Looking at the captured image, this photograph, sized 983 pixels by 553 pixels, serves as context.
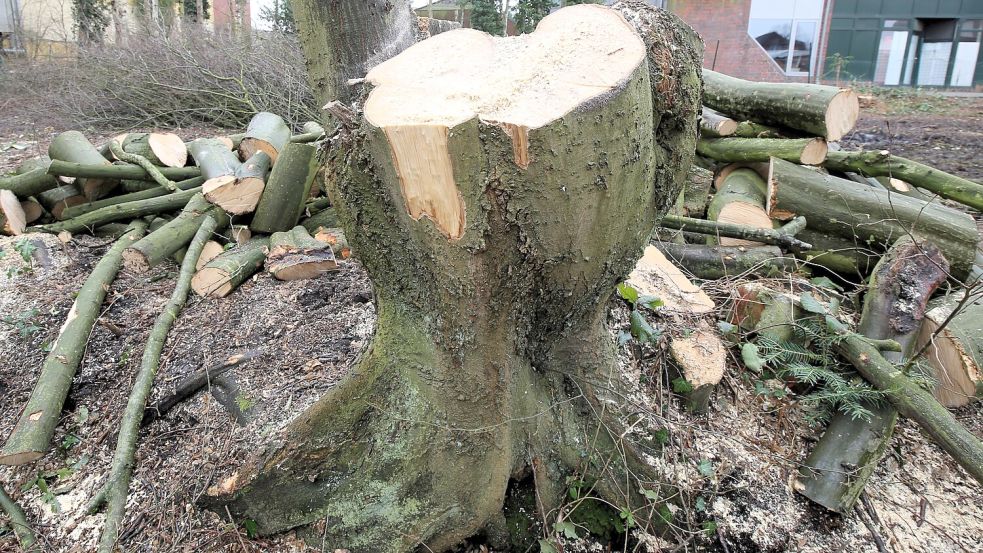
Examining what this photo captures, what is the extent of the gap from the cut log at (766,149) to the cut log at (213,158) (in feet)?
11.3

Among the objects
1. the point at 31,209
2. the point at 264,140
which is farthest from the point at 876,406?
the point at 31,209

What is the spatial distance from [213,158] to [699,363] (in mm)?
3476

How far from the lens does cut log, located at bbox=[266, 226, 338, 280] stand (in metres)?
3.10

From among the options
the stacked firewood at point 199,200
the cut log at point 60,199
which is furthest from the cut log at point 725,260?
the cut log at point 60,199

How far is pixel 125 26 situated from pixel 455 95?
32.3 feet

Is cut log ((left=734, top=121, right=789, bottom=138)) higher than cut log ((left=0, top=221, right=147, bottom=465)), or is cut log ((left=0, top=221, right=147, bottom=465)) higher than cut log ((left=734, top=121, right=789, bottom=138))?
cut log ((left=734, top=121, right=789, bottom=138))

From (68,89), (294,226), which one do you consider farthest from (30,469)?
(68,89)

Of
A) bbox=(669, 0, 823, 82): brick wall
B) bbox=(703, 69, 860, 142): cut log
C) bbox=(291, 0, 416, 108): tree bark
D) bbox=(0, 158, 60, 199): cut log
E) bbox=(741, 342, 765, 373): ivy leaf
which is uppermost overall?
bbox=(669, 0, 823, 82): brick wall

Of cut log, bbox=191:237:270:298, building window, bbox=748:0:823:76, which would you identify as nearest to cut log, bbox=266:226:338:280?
cut log, bbox=191:237:270:298

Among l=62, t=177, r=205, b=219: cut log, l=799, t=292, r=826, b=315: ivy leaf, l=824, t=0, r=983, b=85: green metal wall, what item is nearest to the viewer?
l=799, t=292, r=826, b=315: ivy leaf

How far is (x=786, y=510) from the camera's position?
2104mm

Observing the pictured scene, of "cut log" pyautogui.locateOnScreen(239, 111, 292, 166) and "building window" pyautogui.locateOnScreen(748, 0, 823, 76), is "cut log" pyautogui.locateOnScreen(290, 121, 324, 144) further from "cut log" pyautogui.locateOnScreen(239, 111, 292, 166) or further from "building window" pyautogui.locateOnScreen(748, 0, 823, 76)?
"building window" pyautogui.locateOnScreen(748, 0, 823, 76)

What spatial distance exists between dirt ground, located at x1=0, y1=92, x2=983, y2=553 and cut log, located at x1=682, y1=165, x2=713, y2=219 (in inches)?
63.4

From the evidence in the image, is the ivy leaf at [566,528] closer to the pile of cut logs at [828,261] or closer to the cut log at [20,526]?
the pile of cut logs at [828,261]
